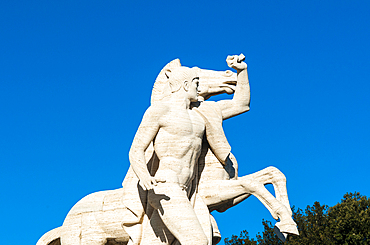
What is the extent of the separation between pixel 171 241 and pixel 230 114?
259 cm

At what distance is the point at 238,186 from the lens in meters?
9.59

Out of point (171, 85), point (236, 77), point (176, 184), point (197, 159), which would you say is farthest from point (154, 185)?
point (236, 77)

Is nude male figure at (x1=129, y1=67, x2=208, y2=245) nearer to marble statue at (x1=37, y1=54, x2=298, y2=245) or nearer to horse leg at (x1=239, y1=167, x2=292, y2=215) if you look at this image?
marble statue at (x1=37, y1=54, x2=298, y2=245)

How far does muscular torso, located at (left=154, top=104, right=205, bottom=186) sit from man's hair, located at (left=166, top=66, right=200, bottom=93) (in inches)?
18.5

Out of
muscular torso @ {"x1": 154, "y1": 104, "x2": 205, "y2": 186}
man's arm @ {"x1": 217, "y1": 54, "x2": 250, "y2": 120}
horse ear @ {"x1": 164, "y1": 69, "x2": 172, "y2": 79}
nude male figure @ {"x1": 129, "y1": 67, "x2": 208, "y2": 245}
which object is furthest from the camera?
man's arm @ {"x1": 217, "y1": 54, "x2": 250, "y2": 120}

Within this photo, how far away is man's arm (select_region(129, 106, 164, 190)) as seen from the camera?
8.85m

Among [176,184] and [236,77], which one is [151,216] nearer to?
[176,184]

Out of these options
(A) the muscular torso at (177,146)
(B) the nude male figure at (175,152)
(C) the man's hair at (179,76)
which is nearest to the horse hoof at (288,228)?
(B) the nude male figure at (175,152)

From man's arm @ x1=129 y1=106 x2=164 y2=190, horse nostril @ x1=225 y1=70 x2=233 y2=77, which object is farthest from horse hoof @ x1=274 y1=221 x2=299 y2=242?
horse nostril @ x1=225 y1=70 x2=233 y2=77

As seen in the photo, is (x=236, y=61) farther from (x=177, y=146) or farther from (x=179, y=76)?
(x=177, y=146)

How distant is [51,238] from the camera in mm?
10609

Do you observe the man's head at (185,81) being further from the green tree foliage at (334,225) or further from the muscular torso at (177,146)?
the green tree foliage at (334,225)

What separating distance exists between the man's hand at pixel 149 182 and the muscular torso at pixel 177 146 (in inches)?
19.2

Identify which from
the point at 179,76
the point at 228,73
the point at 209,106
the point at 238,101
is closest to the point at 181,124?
the point at 179,76
